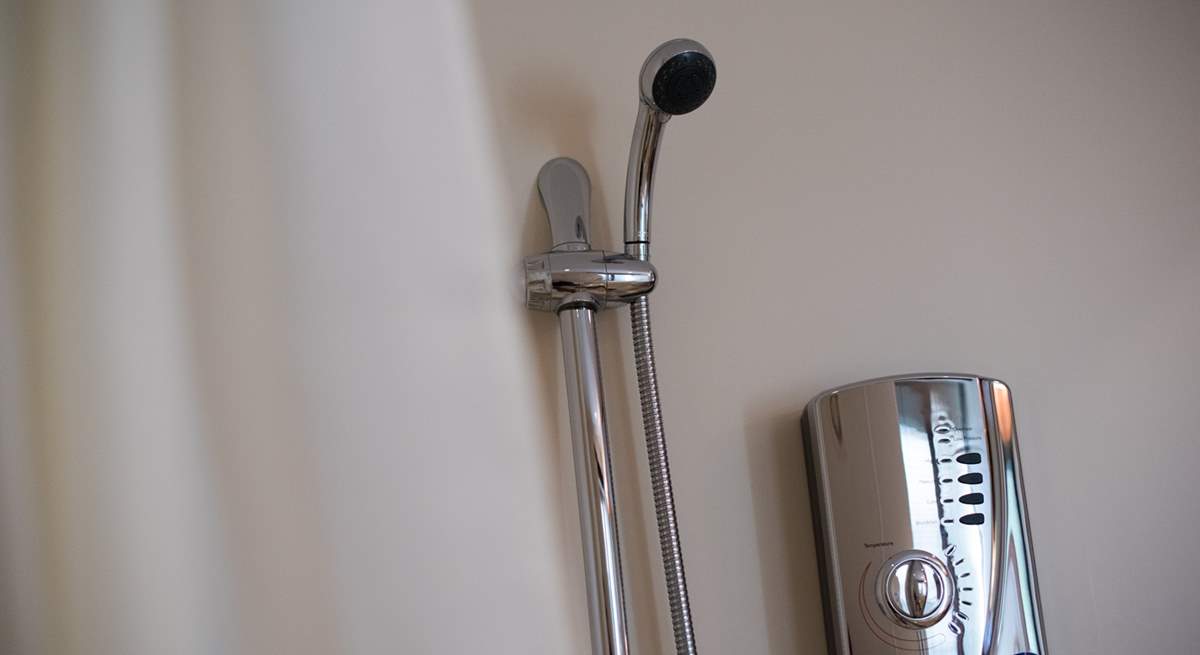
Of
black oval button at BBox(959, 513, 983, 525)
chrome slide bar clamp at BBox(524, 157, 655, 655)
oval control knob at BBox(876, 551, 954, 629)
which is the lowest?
oval control knob at BBox(876, 551, 954, 629)

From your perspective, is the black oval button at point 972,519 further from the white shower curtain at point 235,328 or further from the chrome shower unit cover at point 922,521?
the white shower curtain at point 235,328

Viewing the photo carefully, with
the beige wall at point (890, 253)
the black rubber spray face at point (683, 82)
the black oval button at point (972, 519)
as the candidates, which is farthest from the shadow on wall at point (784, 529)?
the black rubber spray face at point (683, 82)

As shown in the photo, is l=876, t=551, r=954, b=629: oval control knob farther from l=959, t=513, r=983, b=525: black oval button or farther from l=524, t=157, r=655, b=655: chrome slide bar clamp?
l=524, t=157, r=655, b=655: chrome slide bar clamp

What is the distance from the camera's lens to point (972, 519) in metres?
0.74

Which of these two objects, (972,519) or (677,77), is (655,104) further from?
(972,519)

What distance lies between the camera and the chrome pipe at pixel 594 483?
0.71m

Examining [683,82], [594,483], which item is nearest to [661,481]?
[594,483]

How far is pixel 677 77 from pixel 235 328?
381mm

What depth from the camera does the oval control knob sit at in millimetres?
714

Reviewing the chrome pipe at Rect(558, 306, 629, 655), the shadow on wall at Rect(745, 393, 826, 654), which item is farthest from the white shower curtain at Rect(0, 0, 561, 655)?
the shadow on wall at Rect(745, 393, 826, 654)

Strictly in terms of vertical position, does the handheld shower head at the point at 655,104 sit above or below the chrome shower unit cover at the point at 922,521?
above

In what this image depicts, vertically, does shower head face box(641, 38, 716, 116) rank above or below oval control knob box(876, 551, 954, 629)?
above

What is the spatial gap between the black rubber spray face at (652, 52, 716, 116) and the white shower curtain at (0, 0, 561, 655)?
0.58 ft

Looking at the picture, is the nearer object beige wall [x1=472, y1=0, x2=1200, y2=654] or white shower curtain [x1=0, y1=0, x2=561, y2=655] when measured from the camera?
white shower curtain [x1=0, y1=0, x2=561, y2=655]
